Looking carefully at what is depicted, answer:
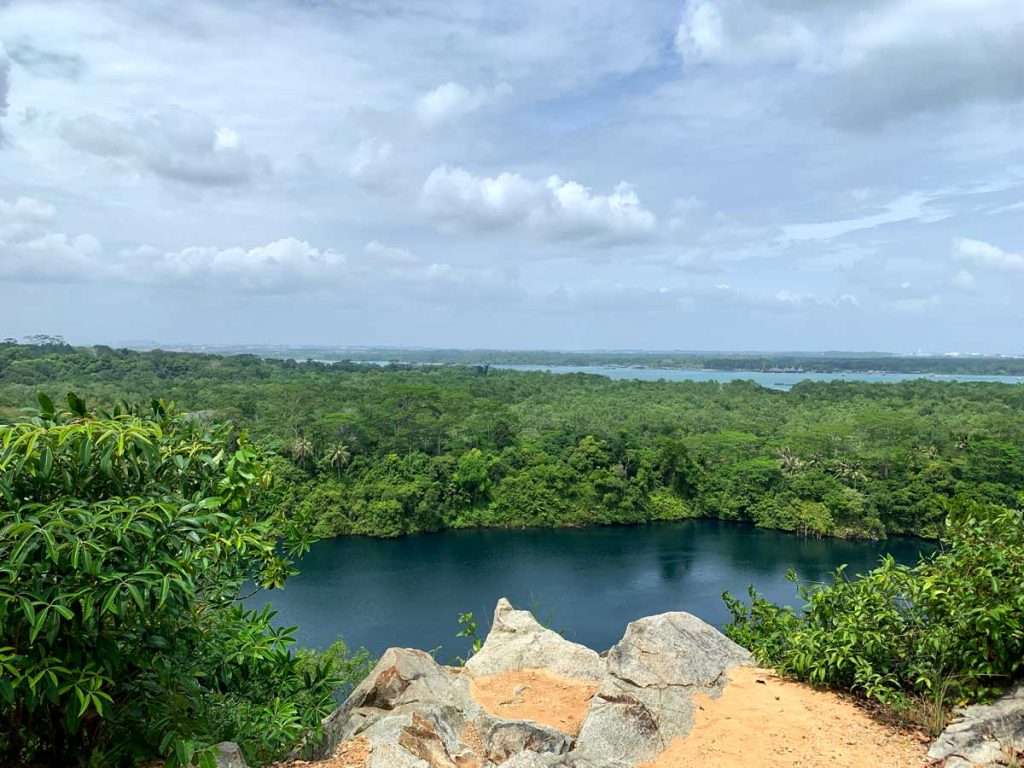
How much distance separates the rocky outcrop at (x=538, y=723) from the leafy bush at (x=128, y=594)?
90 centimetres

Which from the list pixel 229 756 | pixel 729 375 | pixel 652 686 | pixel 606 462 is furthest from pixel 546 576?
pixel 729 375

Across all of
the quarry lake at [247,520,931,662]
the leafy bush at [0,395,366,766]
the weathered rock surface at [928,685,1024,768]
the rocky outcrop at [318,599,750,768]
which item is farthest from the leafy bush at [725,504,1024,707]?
the quarry lake at [247,520,931,662]

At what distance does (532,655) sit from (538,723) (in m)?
2.40

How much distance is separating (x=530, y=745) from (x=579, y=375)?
87.1 metres

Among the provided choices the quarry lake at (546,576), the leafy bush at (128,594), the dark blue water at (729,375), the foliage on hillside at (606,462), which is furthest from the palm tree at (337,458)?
the dark blue water at (729,375)

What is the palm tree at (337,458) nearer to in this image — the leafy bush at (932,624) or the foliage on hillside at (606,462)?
the foliage on hillside at (606,462)

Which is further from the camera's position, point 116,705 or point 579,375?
point 579,375

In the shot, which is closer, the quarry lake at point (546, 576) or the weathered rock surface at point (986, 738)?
the weathered rock surface at point (986, 738)

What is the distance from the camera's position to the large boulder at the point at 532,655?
25.1 ft

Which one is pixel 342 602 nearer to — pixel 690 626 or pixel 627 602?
pixel 627 602

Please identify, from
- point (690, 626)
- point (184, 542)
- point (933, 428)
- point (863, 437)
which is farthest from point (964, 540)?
point (933, 428)

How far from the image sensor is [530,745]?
16.8 feet

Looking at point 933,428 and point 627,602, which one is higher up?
point 933,428

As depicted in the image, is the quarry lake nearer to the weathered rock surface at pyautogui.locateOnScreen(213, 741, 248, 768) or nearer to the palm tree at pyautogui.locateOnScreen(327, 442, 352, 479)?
the palm tree at pyautogui.locateOnScreen(327, 442, 352, 479)
